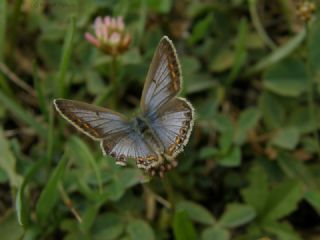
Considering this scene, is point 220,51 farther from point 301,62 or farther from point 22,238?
point 22,238

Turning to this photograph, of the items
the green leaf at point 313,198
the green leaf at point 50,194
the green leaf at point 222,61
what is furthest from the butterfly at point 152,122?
the green leaf at point 222,61

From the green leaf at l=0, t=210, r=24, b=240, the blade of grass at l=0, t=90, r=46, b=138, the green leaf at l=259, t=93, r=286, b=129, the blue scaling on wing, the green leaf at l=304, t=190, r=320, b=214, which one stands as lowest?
the green leaf at l=0, t=210, r=24, b=240

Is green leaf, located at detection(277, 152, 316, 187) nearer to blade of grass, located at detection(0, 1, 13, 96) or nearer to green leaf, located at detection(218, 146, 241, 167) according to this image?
green leaf, located at detection(218, 146, 241, 167)

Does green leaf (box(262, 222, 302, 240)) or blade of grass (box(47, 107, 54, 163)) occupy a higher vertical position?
blade of grass (box(47, 107, 54, 163))

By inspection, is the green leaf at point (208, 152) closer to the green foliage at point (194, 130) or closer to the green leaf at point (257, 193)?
the green foliage at point (194, 130)

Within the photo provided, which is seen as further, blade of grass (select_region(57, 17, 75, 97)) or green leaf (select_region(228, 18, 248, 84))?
green leaf (select_region(228, 18, 248, 84))

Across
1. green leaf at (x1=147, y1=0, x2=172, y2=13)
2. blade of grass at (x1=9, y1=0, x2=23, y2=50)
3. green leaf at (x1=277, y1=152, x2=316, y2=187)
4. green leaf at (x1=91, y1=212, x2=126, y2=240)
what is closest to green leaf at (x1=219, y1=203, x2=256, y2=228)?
green leaf at (x1=277, y1=152, x2=316, y2=187)
